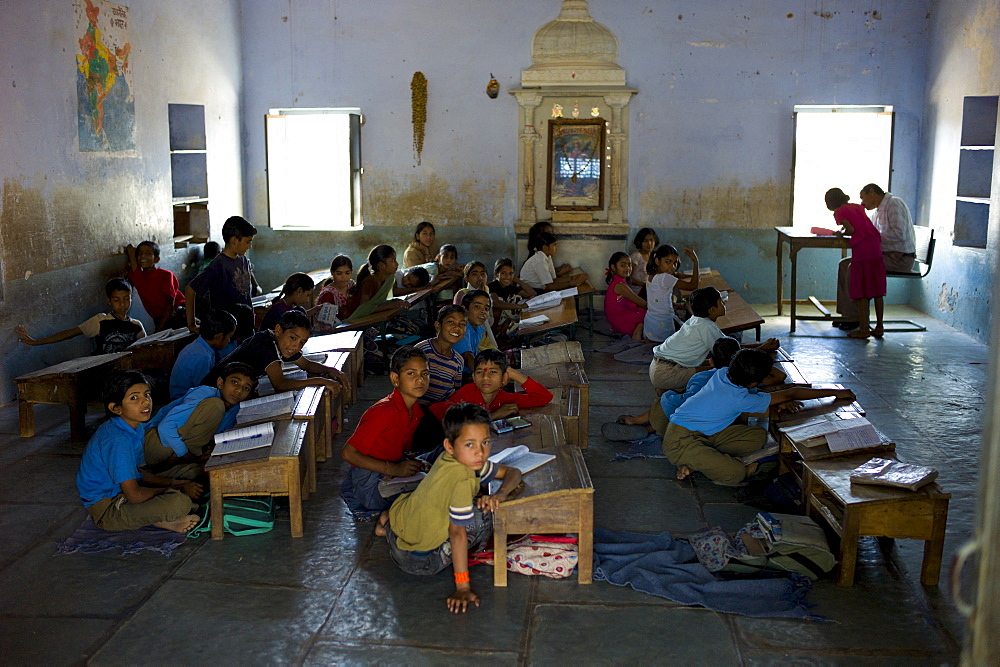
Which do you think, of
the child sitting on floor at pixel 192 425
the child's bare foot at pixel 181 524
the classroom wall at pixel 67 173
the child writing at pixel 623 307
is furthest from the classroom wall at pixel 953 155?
the classroom wall at pixel 67 173

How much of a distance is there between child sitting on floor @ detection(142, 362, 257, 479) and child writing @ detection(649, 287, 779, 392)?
3.17 meters

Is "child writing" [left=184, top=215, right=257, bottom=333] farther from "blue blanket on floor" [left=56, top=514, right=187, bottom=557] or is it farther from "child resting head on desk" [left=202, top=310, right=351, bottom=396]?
"blue blanket on floor" [left=56, top=514, right=187, bottom=557]

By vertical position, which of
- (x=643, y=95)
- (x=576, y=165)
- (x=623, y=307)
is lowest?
(x=623, y=307)

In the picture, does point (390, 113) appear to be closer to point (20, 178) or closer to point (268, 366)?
point (20, 178)

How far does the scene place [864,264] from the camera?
1045cm

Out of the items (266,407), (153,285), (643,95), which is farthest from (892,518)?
(643,95)

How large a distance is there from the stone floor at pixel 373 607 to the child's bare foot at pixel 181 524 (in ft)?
0.41

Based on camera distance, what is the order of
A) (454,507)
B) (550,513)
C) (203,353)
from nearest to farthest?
(454,507) → (550,513) → (203,353)

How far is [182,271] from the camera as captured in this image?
36.4ft

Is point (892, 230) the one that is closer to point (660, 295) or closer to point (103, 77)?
point (660, 295)

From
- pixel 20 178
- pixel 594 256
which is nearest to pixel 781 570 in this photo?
pixel 20 178

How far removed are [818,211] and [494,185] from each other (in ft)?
15.1

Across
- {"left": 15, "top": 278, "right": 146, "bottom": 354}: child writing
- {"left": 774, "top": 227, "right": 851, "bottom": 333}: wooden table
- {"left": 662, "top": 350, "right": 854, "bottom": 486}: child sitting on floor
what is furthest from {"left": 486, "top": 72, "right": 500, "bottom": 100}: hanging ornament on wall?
{"left": 662, "top": 350, "right": 854, "bottom": 486}: child sitting on floor

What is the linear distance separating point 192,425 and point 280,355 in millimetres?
1181
